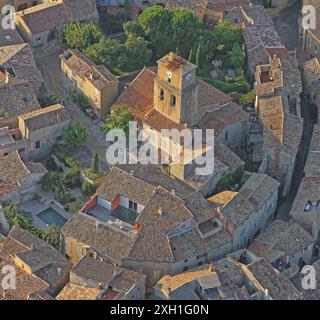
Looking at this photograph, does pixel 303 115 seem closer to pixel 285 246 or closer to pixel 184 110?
pixel 184 110

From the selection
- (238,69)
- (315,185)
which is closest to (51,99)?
(238,69)

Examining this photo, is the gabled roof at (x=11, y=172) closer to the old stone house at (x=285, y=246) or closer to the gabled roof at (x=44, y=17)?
the gabled roof at (x=44, y=17)

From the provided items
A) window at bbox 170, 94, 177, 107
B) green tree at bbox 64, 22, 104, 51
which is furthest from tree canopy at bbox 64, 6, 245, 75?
window at bbox 170, 94, 177, 107

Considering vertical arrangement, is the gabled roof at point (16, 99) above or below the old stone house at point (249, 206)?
above

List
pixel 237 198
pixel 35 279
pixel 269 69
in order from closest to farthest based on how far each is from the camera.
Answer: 1. pixel 35 279
2. pixel 237 198
3. pixel 269 69

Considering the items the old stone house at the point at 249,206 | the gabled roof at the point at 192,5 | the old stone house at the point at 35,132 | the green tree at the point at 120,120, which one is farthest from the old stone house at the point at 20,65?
the old stone house at the point at 249,206

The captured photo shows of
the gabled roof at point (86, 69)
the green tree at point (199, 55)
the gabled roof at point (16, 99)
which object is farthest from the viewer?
the green tree at point (199, 55)

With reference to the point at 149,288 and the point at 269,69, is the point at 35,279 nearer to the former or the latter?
the point at 149,288
